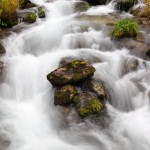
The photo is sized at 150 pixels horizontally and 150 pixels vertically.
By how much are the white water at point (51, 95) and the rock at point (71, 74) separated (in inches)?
20.8

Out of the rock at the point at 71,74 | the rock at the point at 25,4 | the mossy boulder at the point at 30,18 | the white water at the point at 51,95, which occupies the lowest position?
the white water at the point at 51,95

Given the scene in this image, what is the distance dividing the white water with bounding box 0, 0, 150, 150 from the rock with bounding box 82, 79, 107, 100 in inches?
14.5

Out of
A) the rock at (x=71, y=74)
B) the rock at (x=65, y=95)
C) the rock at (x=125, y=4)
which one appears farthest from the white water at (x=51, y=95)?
the rock at (x=125, y=4)

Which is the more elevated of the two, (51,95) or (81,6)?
(81,6)

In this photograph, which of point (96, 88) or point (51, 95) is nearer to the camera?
point (96, 88)

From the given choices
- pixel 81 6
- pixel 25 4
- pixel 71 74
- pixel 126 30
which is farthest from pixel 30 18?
pixel 71 74

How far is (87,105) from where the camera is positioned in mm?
8344

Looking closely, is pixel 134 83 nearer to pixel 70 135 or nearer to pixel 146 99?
pixel 146 99

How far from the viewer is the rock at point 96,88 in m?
8.71

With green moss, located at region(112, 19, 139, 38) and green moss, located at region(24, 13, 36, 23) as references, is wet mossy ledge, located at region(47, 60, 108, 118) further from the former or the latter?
green moss, located at region(24, 13, 36, 23)

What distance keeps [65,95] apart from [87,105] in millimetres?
682

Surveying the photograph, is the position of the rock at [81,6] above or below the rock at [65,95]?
above

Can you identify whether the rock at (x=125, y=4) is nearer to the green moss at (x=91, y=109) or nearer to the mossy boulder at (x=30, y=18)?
the mossy boulder at (x=30, y=18)

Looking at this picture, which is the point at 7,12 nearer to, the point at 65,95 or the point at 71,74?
the point at 71,74
